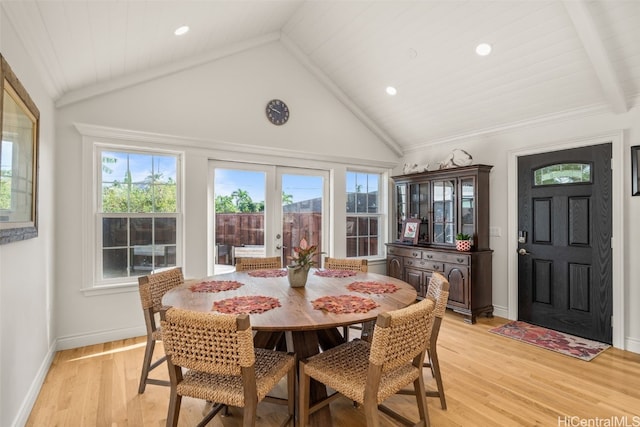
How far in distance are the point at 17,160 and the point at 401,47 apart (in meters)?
3.47

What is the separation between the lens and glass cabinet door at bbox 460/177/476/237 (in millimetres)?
4148

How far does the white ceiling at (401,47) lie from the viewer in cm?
239

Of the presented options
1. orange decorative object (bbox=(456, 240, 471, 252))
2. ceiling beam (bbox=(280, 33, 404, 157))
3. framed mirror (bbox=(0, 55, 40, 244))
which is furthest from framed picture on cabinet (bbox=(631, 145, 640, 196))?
framed mirror (bbox=(0, 55, 40, 244))

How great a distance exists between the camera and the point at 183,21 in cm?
273

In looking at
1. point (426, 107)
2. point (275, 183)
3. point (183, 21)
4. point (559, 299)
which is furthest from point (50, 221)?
point (559, 299)

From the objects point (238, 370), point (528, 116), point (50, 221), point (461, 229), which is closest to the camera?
point (238, 370)

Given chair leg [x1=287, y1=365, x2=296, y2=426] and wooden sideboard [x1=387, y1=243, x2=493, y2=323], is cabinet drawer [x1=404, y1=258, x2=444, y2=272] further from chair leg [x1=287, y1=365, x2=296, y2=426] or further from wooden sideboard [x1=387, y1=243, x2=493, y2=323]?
chair leg [x1=287, y1=365, x2=296, y2=426]

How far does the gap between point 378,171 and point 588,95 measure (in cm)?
270

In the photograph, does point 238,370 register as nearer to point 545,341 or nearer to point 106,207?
point 106,207

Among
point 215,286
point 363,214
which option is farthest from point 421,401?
point 363,214

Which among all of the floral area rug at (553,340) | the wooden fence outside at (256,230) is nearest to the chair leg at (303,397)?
the wooden fence outside at (256,230)

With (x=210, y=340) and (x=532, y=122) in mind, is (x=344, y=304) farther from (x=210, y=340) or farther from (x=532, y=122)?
(x=532, y=122)

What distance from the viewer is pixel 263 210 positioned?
4332 mm
